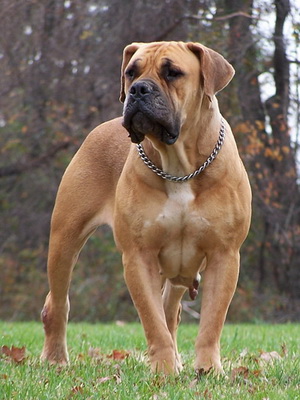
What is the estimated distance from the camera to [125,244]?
15.7 ft

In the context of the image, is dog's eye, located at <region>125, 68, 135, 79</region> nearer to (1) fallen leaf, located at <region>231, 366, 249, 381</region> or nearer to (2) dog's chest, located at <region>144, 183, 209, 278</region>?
(2) dog's chest, located at <region>144, 183, 209, 278</region>

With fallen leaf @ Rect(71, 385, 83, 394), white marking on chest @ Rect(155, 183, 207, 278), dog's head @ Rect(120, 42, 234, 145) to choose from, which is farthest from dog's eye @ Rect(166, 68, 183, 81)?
fallen leaf @ Rect(71, 385, 83, 394)

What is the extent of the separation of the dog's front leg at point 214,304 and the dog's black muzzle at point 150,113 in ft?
2.45

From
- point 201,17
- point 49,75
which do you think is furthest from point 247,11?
point 49,75

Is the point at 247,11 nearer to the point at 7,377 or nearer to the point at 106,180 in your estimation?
the point at 106,180

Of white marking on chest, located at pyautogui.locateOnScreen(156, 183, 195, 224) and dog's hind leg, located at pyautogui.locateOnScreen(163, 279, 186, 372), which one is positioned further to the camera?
dog's hind leg, located at pyautogui.locateOnScreen(163, 279, 186, 372)

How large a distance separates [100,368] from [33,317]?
39.0 ft

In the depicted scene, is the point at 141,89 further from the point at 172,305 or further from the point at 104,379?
the point at 172,305

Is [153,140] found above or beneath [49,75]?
above

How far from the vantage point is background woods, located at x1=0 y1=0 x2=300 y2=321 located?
1216 cm

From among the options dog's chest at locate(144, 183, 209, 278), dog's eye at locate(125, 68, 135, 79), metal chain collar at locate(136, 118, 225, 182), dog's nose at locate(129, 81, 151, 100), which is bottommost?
dog's chest at locate(144, 183, 209, 278)

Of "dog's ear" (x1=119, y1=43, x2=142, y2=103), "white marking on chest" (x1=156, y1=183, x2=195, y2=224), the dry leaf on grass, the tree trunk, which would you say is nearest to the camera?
the dry leaf on grass

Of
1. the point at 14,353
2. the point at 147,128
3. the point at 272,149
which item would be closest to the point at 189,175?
the point at 147,128

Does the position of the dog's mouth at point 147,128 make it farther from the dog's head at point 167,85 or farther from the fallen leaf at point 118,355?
the fallen leaf at point 118,355
